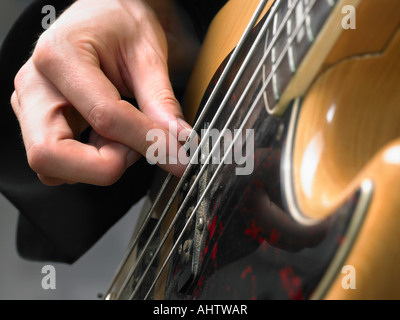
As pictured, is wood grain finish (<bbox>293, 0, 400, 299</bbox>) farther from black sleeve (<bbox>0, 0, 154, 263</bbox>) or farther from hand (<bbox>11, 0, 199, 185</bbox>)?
black sleeve (<bbox>0, 0, 154, 263</bbox>)

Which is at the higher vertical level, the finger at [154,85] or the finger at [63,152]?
the finger at [154,85]

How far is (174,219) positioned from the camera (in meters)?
0.41

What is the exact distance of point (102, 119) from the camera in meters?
0.39

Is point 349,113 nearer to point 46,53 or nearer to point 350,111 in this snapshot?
point 350,111

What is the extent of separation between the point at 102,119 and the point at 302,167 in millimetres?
174

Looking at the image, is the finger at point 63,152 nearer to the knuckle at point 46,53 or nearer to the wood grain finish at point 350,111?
the knuckle at point 46,53

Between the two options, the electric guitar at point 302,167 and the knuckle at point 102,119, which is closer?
the electric guitar at point 302,167

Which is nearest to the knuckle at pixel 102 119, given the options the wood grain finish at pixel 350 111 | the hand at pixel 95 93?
the hand at pixel 95 93

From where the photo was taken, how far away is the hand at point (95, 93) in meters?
0.40

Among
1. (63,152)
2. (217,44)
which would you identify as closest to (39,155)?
(63,152)

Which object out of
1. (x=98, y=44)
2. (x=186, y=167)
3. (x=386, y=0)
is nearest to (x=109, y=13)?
(x=98, y=44)

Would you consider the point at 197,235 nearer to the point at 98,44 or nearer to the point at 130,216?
the point at 98,44

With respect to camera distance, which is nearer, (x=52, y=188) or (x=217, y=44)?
(x=217, y=44)
